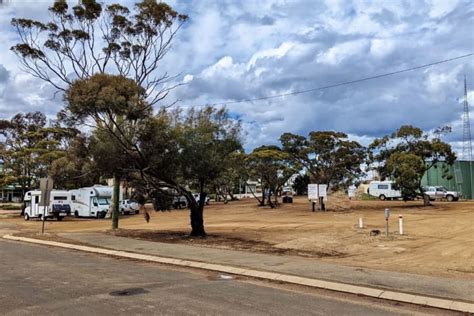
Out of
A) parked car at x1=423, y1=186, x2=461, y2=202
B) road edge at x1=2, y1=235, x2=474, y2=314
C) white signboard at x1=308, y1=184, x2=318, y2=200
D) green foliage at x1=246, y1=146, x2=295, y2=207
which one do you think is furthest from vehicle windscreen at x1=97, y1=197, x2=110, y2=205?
parked car at x1=423, y1=186, x2=461, y2=202

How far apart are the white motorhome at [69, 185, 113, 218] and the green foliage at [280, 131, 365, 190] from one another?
20.1 metres

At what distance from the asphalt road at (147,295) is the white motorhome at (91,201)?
120 ft

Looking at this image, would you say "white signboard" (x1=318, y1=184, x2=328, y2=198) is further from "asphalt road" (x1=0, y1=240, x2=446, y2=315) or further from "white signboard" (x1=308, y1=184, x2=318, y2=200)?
"asphalt road" (x1=0, y1=240, x2=446, y2=315)

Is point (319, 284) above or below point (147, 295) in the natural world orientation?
below

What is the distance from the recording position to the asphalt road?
27.7 ft

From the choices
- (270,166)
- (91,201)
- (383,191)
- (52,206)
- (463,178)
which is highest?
(270,166)

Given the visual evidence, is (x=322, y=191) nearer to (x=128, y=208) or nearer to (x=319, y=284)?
(x=128, y=208)

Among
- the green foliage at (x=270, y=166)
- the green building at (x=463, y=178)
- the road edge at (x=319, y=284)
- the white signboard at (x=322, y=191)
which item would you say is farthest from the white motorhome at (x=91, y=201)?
the green building at (x=463, y=178)

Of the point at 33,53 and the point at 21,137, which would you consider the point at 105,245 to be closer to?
the point at 33,53

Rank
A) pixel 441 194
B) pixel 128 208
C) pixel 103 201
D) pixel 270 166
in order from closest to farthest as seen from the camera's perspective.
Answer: pixel 103 201, pixel 270 166, pixel 128 208, pixel 441 194

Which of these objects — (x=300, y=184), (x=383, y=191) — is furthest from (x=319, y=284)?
(x=300, y=184)

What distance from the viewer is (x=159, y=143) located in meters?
23.3

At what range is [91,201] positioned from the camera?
49.6m

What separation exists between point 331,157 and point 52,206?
2698cm
